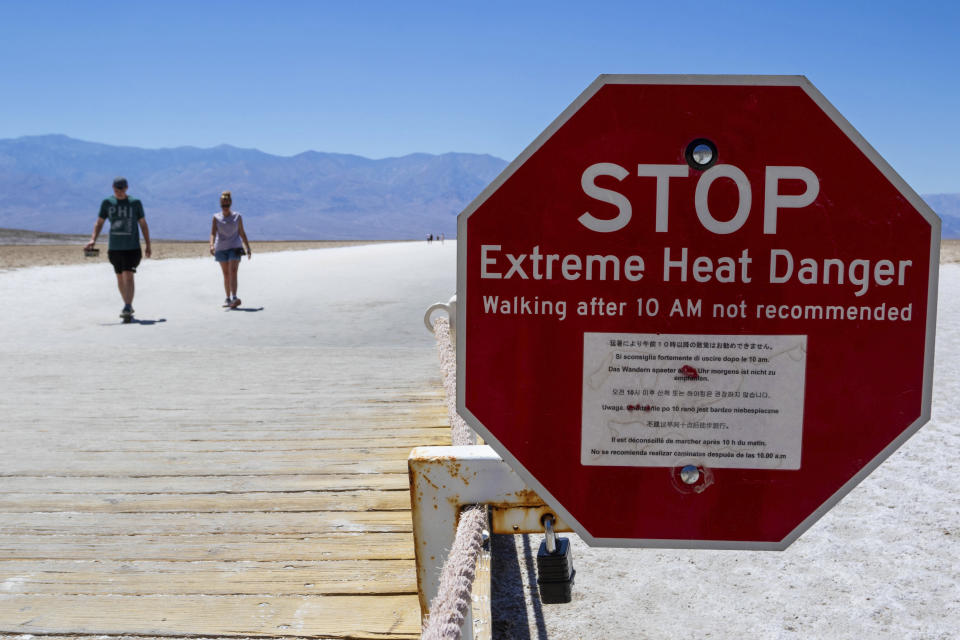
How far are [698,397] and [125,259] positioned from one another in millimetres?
10265

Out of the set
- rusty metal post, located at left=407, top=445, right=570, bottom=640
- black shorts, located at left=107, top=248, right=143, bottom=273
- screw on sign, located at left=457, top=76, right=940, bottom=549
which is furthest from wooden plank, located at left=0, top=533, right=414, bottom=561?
black shorts, located at left=107, top=248, right=143, bottom=273

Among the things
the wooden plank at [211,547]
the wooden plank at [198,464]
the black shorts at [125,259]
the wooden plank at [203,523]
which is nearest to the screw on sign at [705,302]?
the wooden plank at [211,547]

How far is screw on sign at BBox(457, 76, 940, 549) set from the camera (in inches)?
42.5

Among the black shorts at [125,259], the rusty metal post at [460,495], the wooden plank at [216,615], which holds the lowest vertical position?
the wooden plank at [216,615]

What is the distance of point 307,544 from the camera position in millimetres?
2625

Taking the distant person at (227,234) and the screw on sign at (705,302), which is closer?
the screw on sign at (705,302)

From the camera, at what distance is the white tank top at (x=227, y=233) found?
38.0ft

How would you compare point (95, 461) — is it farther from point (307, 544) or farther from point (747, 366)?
point (747, 366)

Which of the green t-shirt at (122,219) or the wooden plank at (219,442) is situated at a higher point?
the green t-shirt at (122,219)

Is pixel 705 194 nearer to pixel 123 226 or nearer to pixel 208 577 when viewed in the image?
pixel 208 577

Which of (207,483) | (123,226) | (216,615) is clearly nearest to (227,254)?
(123,226)

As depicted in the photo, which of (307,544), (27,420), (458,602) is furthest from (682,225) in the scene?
(27,420)

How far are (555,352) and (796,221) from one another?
0.36 meters

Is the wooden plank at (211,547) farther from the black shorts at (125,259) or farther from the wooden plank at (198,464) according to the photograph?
the black shorts at (125,259)
